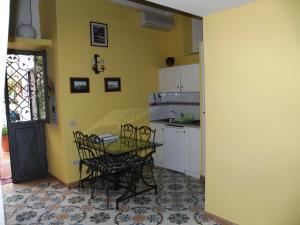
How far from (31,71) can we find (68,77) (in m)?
0.86

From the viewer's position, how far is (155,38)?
16.2ft

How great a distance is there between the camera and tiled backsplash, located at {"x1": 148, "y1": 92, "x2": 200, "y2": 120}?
190 inches

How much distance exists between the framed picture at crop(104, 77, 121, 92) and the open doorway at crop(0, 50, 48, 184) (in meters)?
0.96

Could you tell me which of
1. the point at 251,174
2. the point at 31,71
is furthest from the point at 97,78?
the point at 251,174

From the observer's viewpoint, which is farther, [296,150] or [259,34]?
[259,34]

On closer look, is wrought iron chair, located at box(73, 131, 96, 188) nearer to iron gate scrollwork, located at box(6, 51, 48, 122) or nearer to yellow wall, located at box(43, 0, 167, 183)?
yellow wall, located at box(43, 0, 167, 183)

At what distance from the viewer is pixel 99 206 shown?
3.25m

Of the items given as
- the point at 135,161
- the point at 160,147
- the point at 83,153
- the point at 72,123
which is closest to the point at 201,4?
the point at 135,161

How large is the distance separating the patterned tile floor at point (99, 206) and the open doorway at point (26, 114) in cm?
37

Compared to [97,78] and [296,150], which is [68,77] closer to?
[97,78]

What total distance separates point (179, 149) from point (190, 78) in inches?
49.1

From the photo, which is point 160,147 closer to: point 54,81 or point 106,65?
A: point 106,65

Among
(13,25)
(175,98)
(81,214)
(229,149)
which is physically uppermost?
(13,25)

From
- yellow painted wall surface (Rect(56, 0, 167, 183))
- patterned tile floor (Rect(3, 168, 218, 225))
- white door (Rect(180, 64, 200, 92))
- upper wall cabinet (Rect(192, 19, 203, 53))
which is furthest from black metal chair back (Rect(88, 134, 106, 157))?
upper wall cabinet (Rect(192, 19, 203, 53))
